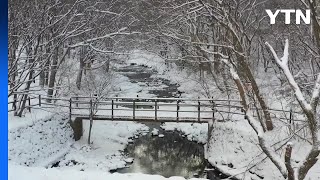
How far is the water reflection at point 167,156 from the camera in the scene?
744cm

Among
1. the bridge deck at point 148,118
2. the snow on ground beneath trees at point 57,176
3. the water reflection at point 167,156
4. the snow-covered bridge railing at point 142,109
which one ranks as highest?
Result: the snow-covered bridge railing at point 142,109

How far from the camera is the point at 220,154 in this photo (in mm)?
7699

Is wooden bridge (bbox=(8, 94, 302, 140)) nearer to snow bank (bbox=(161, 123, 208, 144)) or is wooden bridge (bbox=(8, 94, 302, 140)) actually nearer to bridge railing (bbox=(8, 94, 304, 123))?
bridge railing (bbox=(8, 94, 304, 123))

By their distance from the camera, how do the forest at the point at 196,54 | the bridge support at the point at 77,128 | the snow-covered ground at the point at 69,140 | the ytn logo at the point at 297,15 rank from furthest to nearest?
the bridge support at the point at 77,128 < the snow-covered ground at the point at 69,140 < the forest at the point at 196,54 < the ytn logo at the point at 297,15

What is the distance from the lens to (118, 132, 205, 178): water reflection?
293 inches

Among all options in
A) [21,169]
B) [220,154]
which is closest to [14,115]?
[21,169]

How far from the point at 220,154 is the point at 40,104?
3534mm

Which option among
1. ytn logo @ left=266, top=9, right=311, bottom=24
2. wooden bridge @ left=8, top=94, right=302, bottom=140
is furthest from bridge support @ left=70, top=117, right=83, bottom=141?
ytn logo @ left=266, top=9, right=311, bottom=24

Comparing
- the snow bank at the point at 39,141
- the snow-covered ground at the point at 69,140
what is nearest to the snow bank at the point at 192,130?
the snow-covered ground at the point at 69,140

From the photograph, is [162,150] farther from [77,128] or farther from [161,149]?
[77,128]

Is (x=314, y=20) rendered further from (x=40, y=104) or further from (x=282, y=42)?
(x=40, y=104)

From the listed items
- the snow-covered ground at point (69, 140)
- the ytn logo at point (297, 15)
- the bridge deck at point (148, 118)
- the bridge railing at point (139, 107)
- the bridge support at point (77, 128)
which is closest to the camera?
the ytn logo at point (297, 15)

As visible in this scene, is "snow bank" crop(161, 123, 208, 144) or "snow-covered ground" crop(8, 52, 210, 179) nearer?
"snow-covered ground" crop(8, 52, 210, 179)

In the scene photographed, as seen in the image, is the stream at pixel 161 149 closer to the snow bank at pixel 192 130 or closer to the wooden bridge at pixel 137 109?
the snow bank at pixel 192 130
